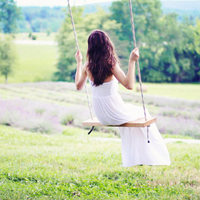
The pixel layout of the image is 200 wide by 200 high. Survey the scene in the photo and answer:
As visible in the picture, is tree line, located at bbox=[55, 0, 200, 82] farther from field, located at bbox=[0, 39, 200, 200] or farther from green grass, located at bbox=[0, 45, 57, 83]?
field, located at bbox=[0, 39, 200, 200]

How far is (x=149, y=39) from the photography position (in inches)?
440

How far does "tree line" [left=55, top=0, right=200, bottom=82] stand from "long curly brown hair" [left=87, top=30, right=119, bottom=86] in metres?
7.52

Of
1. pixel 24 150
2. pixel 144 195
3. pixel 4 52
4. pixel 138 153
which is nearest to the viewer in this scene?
pixel 144 195

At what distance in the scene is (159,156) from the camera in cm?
348

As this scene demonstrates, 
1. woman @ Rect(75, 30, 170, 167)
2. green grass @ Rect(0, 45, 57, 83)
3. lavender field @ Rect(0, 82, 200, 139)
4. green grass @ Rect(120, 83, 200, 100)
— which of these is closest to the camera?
woman @ Rect(75, 30, 170, 167)

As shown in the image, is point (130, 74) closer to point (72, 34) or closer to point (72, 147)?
point (72, 147)

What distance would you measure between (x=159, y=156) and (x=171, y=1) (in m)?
8.46

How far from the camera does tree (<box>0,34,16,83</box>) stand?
10.4 m

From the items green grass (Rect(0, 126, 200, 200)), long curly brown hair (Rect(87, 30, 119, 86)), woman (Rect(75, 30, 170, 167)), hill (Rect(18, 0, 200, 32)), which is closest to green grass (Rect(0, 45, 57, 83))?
hill (Rect(18, 0, 200, 32))

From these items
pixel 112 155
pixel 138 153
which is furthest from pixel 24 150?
pixel 138 153

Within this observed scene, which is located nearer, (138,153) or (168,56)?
(138,153)

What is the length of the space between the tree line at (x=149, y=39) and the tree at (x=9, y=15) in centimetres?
139

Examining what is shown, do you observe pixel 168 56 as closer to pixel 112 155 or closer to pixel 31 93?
pixel 31 93

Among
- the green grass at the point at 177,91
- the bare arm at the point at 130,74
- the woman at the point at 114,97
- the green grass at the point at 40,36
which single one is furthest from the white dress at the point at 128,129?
the green grass at the point at 40,36
